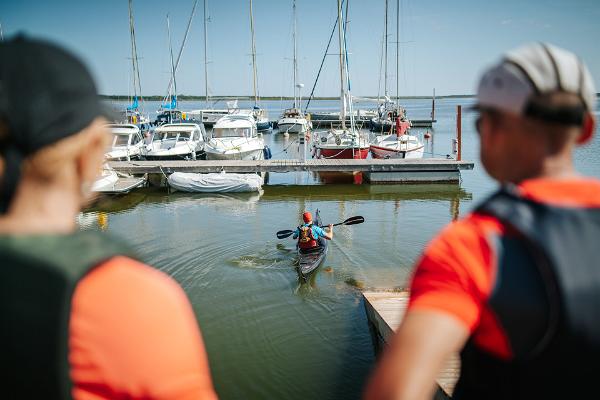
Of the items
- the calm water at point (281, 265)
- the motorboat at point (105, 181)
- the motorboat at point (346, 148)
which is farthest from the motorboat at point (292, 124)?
the motorboat at point (105, 181)

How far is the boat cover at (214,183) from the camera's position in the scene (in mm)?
18453

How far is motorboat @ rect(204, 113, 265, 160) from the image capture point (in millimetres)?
22547

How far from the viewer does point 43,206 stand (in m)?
1.00

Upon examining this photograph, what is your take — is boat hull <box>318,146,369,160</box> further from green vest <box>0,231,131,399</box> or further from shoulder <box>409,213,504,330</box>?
green vest <box>0,231,131,399</box>

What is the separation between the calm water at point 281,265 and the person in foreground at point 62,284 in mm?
5428

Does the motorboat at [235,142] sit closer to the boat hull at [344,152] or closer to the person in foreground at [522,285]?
the boat hull at [344,152]

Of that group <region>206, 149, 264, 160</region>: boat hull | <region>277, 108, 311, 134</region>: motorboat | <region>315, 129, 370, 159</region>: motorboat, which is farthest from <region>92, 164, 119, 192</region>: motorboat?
<region>277, 108, 311, 134</region>: motorboat

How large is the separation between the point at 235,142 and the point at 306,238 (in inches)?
575

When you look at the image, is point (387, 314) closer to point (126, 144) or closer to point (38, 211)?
point (38, 211)

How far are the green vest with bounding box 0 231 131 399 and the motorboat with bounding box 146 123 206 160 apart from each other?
21934 mm

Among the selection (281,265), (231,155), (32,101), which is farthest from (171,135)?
(32,101)

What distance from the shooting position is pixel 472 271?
103cm

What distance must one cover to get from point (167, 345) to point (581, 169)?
27.6m

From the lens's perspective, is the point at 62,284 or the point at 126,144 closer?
the point at 62,284
